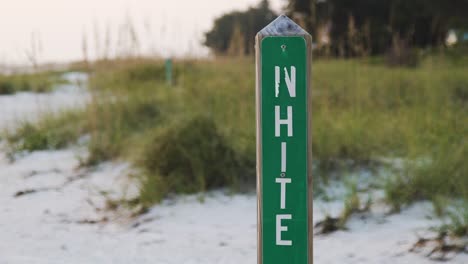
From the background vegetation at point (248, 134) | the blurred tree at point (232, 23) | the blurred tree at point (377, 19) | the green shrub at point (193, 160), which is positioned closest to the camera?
the background vegetation at point (248, 134)

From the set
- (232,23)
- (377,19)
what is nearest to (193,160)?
(377,19)

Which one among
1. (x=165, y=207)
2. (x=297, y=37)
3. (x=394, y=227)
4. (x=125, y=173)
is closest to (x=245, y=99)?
(x=125, y=173)

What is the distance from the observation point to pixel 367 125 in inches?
192

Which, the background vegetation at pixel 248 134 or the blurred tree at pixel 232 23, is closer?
the background vegetation at pixel 248 134

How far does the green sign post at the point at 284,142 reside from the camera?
1864 mm

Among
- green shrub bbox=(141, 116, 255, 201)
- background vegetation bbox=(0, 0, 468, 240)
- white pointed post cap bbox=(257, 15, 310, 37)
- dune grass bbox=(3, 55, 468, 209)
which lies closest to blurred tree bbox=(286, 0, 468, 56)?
background vegetation bbox=(0, 0, 468, 240)

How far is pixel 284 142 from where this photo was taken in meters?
1.88

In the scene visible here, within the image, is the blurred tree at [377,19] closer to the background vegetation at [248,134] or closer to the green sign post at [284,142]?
the background vegetation at [248,134]

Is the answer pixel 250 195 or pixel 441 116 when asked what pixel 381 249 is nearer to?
pixel 250 195

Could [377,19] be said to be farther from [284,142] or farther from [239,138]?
[284,142]

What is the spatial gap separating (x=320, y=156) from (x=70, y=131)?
8.34 feet

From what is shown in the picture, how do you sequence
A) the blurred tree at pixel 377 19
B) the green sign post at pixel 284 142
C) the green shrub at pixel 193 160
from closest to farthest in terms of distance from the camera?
the green sign post at pixel 284 142 → the green shrub at pixel 193 160 → the blurred tree at pixel 377 19

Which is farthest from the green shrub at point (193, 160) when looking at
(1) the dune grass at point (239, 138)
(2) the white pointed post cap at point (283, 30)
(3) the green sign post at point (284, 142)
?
(2) the white pointed post cap at point (283, 30)

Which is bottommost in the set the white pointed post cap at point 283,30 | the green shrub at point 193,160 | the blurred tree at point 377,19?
the green shrub at point 193,160
